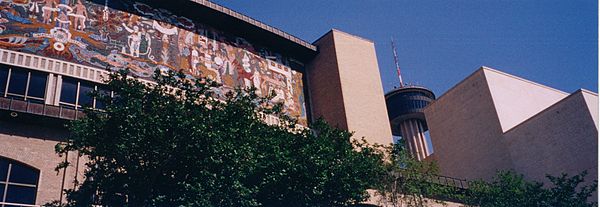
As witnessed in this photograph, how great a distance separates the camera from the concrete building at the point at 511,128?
33.8 meters

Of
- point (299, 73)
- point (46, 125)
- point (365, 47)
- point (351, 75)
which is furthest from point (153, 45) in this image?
point (365, 47)

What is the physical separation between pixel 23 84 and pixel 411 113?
4225 centimetres

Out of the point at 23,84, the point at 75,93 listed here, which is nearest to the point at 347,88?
the point at 75,93

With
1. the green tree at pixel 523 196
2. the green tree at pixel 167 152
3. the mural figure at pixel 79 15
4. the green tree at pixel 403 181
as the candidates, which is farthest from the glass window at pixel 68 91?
the green tree at pixel 523 196

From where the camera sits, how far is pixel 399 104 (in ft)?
193

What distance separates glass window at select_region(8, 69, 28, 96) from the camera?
22656 mm

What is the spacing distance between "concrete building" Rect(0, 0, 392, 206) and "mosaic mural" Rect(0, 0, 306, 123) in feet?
0.19

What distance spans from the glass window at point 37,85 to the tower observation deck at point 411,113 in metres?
Answer: 41.3

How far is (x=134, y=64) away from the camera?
26375mm

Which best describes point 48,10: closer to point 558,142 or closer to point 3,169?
point 3,169

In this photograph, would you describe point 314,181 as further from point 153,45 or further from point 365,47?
point 365,47

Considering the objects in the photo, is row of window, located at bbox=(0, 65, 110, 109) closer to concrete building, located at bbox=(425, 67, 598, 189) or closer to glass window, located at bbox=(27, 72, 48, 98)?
glass window, located at bbox=(27, 72, 48, 98)

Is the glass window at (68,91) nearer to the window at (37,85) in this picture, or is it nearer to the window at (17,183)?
the window at (37,85)

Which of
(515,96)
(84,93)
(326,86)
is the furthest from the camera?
(515,96)
